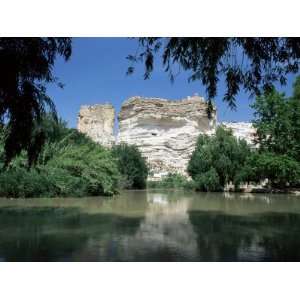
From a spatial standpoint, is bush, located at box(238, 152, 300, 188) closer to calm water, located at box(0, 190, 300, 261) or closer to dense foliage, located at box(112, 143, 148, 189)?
dense foliage, located at box(112, 143, 148, 189)

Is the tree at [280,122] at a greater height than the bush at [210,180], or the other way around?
the tree at [280,122]

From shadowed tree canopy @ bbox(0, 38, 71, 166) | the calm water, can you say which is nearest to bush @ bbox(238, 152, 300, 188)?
the calm water

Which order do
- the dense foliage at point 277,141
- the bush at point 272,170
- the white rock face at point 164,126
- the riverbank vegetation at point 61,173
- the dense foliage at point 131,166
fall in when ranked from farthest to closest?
the white rock face at point 164,126
the dense foliage at point 131,166
the dense foliage at point 277,141
the bush at point 272,170
the riverbank vegetation at point 61,173

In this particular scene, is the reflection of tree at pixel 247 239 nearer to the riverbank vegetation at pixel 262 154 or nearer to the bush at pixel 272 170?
the bush at pixel 272 170

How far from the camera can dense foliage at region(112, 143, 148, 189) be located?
22.0 m

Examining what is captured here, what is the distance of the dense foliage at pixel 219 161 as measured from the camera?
18.9 m

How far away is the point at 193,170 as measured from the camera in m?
20.6

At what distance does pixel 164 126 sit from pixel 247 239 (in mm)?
33241

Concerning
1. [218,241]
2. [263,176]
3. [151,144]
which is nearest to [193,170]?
[263,176]

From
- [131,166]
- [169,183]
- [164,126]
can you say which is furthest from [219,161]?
[164,126]

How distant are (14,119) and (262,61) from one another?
9.56ft

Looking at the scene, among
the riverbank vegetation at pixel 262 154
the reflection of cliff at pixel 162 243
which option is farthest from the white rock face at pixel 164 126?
the reflection of cliff at pixel 162 243

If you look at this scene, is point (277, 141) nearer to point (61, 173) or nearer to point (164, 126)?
point (61, 173)

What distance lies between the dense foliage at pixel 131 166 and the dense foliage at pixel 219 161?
147 inches
